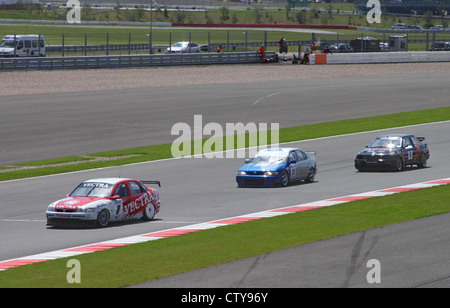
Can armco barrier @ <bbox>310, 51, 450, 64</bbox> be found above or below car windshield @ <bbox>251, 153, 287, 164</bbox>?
above

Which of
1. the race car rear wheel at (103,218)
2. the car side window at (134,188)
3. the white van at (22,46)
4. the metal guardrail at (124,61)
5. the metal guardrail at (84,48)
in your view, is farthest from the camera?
the metal guardrail at (84,48)

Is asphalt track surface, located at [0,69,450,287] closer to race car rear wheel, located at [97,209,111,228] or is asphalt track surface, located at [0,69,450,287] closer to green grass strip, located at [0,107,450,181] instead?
race car rear wheel, located at [97,209,111,228]

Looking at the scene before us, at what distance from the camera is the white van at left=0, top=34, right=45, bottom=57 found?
64812 millimetres

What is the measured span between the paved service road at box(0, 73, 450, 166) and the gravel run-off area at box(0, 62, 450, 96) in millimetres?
2231

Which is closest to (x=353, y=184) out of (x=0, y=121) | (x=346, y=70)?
(x=0, y=121)

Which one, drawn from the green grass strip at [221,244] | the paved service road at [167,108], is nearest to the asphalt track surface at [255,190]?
the paved service road at [167,108]

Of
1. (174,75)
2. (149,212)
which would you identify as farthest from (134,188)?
(174,75)

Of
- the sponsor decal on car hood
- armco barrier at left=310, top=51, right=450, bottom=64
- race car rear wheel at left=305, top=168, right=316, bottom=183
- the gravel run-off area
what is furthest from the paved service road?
race car rear wheel at left=305, top=168, right=316, bottom=183

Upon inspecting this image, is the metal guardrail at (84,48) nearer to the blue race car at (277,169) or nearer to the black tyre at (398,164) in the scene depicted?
the black tyre at (398,164)

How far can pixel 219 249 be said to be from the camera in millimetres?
15922

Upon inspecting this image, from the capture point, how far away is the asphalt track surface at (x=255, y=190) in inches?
555

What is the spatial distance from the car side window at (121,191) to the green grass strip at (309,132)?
9846 mm

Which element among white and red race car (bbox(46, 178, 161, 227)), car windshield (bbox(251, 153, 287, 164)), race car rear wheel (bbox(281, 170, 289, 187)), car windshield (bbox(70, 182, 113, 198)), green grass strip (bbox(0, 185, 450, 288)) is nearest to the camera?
green grass strip (bbox(0, 185, 450, 288))

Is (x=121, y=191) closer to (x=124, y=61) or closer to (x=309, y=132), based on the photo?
(x=309, y=132)
